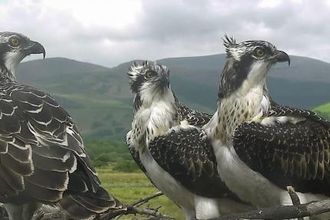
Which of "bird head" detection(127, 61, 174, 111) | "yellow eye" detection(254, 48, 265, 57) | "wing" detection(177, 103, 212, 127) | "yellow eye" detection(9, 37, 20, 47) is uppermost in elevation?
"yellow eye" detection(9, 37, 20, 47)

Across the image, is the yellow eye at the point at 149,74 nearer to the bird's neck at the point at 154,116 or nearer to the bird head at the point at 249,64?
the bird's neck at the point at 154,116

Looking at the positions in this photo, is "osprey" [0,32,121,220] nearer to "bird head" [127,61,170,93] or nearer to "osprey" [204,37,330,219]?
"bird head" [127,61,170,93]

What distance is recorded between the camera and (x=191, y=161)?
7.13 m

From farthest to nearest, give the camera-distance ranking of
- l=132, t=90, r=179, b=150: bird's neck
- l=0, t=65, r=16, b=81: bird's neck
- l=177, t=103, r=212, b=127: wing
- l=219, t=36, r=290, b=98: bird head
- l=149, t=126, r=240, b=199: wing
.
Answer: l=0, t=65, r=16, b=81: bird's neck, l=177, t=103, r=212, b=127: wing, l=132, t=90, r=179, b=150: bird's neck, l=149, t=126, r=240, b=199: wing, l=219, t=36, r=290, b=98: bird head

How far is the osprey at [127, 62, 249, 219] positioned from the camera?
23.3ft

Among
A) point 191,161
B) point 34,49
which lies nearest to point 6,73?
point 34,49

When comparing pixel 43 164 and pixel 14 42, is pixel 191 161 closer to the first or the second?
pixel 43 164

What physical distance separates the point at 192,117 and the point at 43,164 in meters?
2.48

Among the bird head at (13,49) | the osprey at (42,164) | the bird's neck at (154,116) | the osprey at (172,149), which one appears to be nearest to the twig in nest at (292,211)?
the osprey at (42,164)

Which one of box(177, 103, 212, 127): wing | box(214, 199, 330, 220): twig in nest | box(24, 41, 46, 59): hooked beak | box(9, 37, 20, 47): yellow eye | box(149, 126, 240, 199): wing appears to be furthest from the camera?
box(24, 41, 46, 59): hooked beak

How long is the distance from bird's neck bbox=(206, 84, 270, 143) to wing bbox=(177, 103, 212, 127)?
68cm

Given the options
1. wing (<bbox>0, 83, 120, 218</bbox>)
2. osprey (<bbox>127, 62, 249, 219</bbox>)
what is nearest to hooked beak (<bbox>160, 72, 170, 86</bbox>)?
osprey (<bbox>127, 62, 249, 219</bbox>)

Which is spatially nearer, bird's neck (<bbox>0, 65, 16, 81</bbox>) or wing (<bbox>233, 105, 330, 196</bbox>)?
wing (<bbox>233, 105, 330, 196</bbox>)

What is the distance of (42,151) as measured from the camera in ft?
18.7
